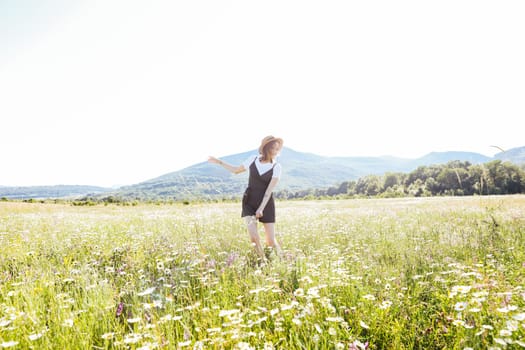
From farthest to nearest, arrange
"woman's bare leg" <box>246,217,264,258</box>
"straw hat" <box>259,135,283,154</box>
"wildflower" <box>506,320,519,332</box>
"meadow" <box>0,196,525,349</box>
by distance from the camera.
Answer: "straw hat" <box>259,135,283,154</box>, "woman's bare leg" <box>246,217,264,258</box>, "meadow" <box>0,196,525,349</box>, "wildflower" <box>506,320,519,332</box>

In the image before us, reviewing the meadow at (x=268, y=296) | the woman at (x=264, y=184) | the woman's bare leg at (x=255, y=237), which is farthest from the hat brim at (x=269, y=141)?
the meadow at (x=268, y=296)

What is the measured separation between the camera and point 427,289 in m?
4.51

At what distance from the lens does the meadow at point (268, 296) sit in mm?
3049

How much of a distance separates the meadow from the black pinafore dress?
838 millimetres

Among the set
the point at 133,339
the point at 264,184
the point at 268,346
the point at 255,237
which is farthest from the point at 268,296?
the point at 264,184

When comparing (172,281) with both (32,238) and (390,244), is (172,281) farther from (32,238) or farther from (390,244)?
(32,238)

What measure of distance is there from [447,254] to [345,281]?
10.6ft

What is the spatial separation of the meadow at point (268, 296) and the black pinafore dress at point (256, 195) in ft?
2.75

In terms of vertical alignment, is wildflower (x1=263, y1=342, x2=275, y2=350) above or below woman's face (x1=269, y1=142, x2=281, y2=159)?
below

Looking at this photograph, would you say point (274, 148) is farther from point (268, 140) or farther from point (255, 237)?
point (255, 237)

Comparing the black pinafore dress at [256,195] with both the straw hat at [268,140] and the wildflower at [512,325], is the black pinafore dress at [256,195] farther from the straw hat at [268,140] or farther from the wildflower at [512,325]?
the wildflower at [512,325]

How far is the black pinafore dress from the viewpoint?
6875mm

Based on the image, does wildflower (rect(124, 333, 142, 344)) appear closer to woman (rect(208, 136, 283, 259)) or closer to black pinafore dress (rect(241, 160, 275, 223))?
woman (rect(208, 136, 283, 259))

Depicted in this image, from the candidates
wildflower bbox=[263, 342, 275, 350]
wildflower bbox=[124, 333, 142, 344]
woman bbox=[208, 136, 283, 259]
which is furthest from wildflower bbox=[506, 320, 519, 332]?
woman bbox=[208, 136, 283, 259]
